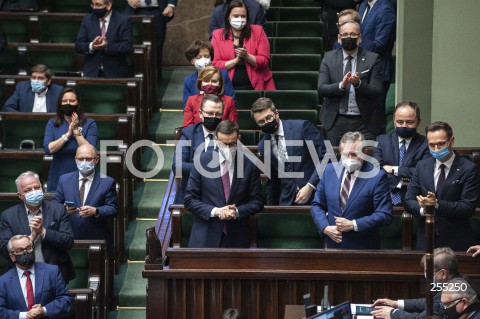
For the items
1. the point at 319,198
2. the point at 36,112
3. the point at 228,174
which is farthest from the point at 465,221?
the point at 36,112

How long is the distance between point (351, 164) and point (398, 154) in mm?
748

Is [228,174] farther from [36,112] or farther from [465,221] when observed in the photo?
[36,112]

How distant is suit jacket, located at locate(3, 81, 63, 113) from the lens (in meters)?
9.85

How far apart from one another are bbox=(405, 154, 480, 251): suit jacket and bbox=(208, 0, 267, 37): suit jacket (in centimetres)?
300

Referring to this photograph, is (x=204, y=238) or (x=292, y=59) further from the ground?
(x=292, y=59)

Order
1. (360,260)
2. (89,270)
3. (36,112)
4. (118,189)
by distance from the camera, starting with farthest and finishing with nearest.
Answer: (36,112)
(118,189)
(89,270)
(360,260)

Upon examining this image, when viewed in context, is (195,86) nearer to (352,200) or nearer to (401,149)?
(401,149)

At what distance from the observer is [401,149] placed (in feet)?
27.0

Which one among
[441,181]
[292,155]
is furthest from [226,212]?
[441,181]

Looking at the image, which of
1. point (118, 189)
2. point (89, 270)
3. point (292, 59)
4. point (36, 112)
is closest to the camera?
point (89, 270)

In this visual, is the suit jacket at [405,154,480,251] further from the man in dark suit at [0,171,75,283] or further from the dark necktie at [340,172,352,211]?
the man in dark suit at [0,171,75,283]

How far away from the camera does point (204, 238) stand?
7871mm

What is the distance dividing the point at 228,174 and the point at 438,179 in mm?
1310

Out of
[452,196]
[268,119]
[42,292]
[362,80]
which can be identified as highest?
[362,80]
